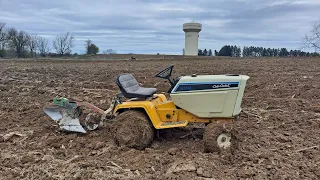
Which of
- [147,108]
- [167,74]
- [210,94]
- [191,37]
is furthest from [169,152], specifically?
[191,37]

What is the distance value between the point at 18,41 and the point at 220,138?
74.0m

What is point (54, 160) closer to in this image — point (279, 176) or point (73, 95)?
point (279, 176)

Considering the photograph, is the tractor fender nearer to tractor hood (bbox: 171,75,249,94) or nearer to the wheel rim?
tractor hood (bbox: 171,75,249,94)

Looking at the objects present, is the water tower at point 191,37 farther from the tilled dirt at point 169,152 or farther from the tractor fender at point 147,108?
the tractor fender at point 147,108

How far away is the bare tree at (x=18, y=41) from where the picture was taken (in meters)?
69.6

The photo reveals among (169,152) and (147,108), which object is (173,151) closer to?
(169,152)

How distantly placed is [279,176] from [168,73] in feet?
8.18

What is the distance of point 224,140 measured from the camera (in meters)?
5.18

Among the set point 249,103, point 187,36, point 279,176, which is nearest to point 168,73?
point 279,176

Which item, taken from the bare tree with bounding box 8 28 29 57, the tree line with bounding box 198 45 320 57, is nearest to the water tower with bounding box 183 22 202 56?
the tree line with bounding box 198 45 320 57

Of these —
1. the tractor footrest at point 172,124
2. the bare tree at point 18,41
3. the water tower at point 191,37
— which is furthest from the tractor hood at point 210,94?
the bare tree at point 18,41

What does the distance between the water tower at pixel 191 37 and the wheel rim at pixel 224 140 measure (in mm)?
44943

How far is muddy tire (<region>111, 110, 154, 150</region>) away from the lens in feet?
18.1

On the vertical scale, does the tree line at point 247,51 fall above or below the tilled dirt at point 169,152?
above
